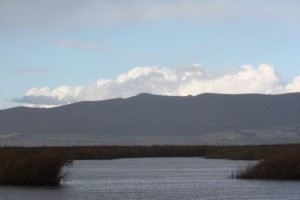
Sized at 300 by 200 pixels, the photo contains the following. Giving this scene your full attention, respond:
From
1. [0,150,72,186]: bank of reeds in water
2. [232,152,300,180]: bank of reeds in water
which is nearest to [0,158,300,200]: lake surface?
[0,150,72,186]: bank of reeds in water

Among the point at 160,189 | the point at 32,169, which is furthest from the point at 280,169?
the point at 32,169

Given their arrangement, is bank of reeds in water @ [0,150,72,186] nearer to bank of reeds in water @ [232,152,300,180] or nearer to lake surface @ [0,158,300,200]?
lake surface @ [0,158,300,200]

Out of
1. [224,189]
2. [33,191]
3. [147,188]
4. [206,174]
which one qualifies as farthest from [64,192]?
[206,174]

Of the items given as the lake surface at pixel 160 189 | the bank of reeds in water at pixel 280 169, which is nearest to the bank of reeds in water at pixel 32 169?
the lake surface at pixel 160 189

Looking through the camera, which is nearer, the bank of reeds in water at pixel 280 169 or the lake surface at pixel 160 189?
the lake surface at pixel 160 189

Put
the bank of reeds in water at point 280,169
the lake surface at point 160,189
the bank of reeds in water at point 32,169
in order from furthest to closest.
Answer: the bank of reeds in water at point 280,169, the bank of reeds in water at point 32,169, the lake surface at point 160,189

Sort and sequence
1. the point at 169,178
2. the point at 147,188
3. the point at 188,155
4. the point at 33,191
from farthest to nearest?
the point at 188,155 < the point at 169,178 < the point at 147,188 < the point at 33,191

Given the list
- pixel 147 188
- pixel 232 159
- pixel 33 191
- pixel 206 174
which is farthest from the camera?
pixel 232 159

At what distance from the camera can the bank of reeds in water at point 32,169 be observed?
3981cm

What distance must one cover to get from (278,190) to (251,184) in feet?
11.3

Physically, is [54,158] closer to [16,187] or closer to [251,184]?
[16,187]

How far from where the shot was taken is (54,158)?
3975 cm

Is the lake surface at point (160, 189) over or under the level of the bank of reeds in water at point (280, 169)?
under

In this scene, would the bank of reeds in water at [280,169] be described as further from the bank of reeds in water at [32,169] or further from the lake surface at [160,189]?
the bank of reeds in water at [32,169]
